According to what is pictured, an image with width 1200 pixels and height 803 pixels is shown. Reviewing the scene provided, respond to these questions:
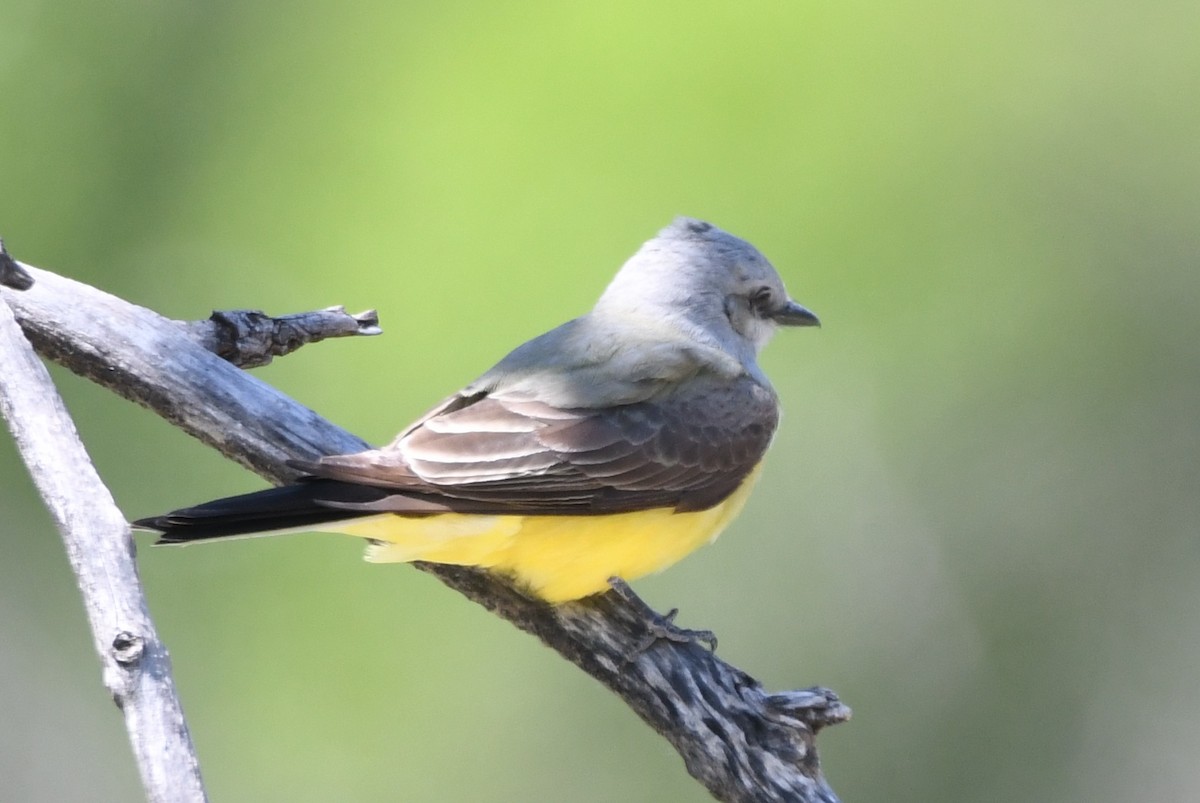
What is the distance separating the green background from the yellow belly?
3.49 meters

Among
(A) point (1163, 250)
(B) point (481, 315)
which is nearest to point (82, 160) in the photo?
(B) point (481, 315)

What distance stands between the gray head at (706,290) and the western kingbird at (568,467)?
0.06 ft

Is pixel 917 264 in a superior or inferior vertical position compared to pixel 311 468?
superior

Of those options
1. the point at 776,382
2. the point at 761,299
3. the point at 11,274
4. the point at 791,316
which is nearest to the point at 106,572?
the point at 11,274

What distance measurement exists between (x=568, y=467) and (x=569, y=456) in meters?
0.04

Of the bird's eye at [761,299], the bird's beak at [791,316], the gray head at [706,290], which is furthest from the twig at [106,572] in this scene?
the bird's beak at [791,316]

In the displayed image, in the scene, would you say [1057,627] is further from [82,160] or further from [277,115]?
[82,160]

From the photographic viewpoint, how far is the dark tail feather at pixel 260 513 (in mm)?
3635

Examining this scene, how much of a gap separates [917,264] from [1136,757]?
3.29 m

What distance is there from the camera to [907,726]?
28.4ft

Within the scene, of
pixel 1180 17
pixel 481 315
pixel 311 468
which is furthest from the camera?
pixel 1180 17

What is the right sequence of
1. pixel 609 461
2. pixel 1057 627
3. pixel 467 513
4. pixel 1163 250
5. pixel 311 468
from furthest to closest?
pixel 1163 250 < pixel 1057 627 < pixel 609 461 < pixel 467 513 < pixel 311 468

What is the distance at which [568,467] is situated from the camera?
451 cm

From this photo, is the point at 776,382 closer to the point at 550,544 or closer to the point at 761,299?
the point at 761,299
